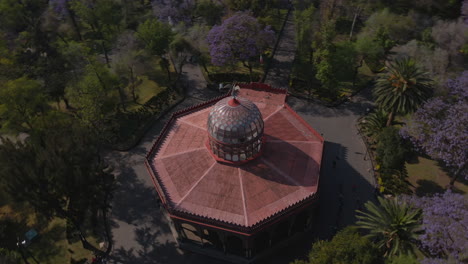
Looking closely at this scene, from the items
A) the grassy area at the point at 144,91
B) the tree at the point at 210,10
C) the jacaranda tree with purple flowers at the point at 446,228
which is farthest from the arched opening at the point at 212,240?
the tree at the point at 210,10

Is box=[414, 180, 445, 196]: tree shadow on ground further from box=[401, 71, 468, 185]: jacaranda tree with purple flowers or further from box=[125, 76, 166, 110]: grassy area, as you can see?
box=[125, 76, 166, 110]: grassy area

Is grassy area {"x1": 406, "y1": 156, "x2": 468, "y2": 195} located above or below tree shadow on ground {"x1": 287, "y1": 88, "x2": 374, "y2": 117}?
below

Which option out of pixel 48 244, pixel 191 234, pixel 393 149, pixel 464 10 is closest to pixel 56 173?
pixel 48 244

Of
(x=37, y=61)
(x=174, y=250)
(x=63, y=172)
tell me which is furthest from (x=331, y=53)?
(x=37, y=61)

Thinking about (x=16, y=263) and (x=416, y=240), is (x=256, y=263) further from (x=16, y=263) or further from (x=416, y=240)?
(x=16, y=263)

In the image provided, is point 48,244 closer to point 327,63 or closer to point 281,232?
point 281,232

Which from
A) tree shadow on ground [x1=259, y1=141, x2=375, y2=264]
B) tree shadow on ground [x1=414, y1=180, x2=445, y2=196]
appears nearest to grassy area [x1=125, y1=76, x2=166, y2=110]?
tree shadow on ground [x1=259, y1=141, x2=375, y2=264]

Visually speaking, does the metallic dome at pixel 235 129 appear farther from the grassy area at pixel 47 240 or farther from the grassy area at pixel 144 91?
the grassy area at pixel 144 91
